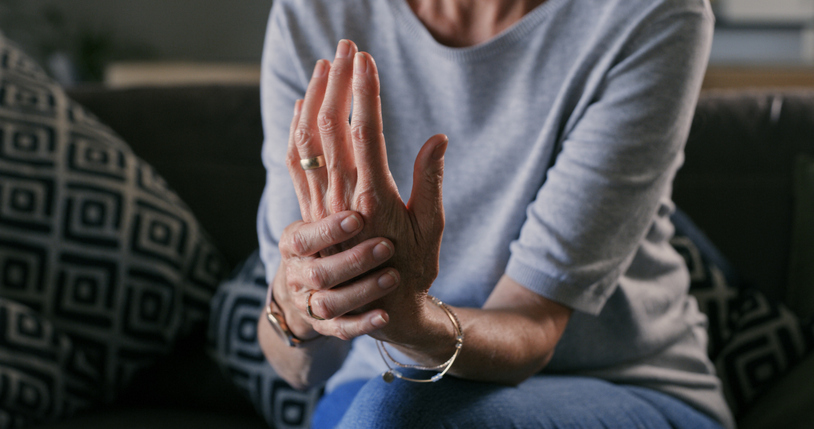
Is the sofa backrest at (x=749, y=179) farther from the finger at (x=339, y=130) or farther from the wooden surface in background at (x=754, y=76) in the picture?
the wooden surface in background at (x=754, y=76)

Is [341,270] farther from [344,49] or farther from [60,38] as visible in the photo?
[60,38]

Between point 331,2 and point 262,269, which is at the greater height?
point 331,2

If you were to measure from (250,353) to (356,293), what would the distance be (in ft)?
2.05

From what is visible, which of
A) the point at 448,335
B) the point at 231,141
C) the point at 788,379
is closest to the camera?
the point at 448,335

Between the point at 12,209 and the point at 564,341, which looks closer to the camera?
the point at 564,341

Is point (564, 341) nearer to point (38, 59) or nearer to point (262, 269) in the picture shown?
point (262, 269)

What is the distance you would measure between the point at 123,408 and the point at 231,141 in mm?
563

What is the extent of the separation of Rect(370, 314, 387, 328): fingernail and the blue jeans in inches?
5.1

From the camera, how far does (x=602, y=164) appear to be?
66 cm

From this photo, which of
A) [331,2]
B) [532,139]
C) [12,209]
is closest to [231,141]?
[12,209]

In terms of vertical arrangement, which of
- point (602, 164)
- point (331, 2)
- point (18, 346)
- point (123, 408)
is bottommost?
point (123, 408)

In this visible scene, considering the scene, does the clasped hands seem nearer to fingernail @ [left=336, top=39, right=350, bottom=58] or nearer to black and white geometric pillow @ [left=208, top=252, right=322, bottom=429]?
fingernail @ [left=336, top=39, right=350, bottom=58]

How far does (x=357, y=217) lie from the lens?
1.60ft

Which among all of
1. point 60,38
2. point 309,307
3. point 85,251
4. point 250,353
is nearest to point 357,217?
point 309,307
